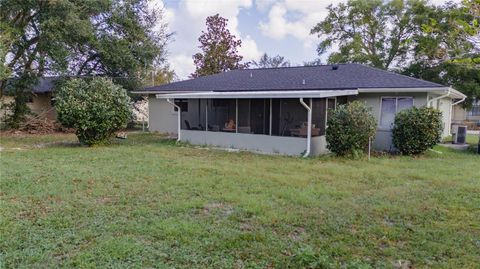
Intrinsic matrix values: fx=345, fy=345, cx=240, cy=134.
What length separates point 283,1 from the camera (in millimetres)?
15727

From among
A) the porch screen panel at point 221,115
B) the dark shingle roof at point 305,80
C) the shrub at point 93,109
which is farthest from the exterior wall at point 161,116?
the shrub at point 93,109

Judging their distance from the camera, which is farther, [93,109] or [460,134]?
[460,134]

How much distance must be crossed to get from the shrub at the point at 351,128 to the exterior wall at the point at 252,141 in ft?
3.78

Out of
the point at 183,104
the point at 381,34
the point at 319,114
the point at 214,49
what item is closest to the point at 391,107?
the point at 319,114

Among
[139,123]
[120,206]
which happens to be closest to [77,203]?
[120,206]

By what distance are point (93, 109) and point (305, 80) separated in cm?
852

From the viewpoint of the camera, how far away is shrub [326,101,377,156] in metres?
10.2

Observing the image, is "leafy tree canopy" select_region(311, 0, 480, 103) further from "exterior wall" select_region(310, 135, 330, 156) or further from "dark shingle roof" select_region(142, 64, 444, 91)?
"exterior wall" select_region(310, 135, 330, 156)

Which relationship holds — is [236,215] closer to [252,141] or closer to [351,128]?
[351,128]

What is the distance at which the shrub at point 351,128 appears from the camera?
33.5ft

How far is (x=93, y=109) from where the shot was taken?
1206 centimetres

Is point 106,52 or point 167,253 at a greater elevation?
point 106,52

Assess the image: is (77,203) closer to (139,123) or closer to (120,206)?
(120,206)

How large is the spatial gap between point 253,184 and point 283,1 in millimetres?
11332
